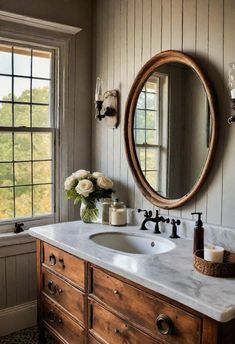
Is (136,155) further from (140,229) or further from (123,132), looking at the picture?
(140,229)

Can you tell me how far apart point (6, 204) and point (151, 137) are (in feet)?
4.03

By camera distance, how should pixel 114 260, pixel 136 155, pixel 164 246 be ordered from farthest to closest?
pixel 136 155 → pixel 164 246 → pixel 114 260

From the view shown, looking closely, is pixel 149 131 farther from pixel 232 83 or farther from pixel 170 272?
pixel 170 272

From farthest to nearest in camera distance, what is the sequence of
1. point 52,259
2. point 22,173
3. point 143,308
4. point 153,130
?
point 22,173
point 153,130
point 52,259
point 143,308

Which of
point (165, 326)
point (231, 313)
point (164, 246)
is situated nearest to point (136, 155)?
point (164, 246)

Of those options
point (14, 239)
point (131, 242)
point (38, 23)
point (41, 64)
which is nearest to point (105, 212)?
point (131, 242)

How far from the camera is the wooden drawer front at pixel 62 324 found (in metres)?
2.08

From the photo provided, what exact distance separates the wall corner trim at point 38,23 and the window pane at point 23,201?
1.25 m

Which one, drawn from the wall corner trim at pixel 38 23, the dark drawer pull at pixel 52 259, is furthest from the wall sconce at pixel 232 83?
the wall corner trim at pixel 38 23

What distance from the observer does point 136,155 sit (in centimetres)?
261

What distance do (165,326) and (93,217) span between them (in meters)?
1.25

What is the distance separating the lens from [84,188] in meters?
Answer: 2.57

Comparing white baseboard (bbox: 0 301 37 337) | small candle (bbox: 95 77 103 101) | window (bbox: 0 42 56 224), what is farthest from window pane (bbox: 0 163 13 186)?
white baseboard (bbox: 0 301 37 337)

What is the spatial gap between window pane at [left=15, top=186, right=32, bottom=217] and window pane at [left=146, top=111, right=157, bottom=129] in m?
1.10
